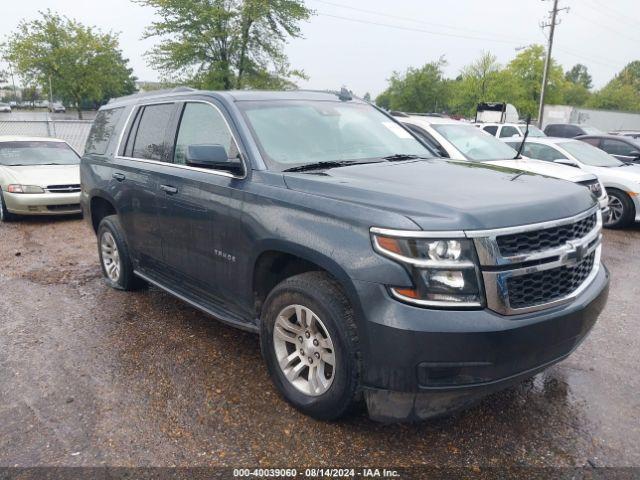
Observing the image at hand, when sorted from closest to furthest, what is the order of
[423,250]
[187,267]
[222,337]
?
[423,250]
[187,267]
[222,337]

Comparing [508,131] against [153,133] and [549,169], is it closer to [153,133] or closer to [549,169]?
[549,169]

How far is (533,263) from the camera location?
2.53 m

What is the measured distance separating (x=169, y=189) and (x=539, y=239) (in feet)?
8.77

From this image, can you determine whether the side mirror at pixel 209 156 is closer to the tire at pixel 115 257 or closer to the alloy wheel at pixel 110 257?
the tire at pixel 115 257

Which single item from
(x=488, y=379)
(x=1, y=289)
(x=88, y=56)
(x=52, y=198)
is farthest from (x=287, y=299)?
(x=88, y=56)

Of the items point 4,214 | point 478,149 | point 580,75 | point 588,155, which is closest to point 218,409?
point 478,149

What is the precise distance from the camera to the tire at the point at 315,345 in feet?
8.66

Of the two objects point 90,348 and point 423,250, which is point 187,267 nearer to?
point 90,348

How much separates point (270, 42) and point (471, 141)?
22.8m

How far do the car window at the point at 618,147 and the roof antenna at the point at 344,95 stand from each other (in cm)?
1006

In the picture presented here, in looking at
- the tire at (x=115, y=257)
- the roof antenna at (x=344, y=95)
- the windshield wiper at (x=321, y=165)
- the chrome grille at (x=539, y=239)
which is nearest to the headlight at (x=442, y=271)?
the chrome grille at (x=539, y=239)

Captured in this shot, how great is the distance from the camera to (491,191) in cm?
282

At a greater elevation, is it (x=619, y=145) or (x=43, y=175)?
(x=619, y=145)

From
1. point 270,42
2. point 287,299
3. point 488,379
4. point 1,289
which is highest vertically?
point 270,42
